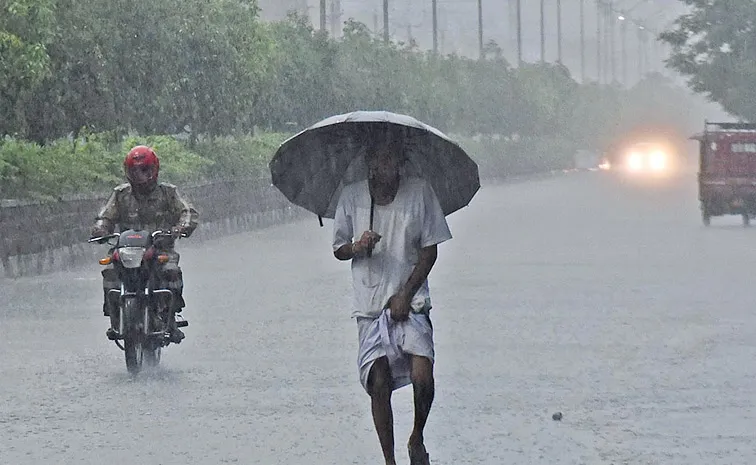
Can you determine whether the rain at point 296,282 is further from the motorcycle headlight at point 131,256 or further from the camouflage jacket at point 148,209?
the camouflage jacket at point 148,209

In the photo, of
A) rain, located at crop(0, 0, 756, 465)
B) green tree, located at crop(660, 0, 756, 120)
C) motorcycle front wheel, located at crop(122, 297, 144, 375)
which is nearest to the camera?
rain, located at crop(0, 0, 756, 465)

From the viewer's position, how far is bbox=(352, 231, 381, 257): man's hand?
26.8 ft

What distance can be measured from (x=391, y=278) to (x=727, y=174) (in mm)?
30539

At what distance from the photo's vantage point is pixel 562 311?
1809cm

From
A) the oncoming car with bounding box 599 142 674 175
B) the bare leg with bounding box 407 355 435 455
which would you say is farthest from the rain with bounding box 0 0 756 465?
the oncoming car with bounding box 599 142 674 175

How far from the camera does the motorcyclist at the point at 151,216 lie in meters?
13.2

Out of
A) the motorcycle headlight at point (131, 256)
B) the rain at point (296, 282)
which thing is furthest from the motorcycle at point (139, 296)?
the rain at point (296, 282)

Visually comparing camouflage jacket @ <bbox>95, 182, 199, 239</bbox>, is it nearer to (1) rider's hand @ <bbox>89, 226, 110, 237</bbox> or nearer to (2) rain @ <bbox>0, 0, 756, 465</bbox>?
(1) rider's hand @ <bbox>89, 226, 110, 237</bbox>

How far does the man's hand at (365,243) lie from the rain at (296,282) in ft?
1.58

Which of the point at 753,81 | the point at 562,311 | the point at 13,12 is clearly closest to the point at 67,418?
the point at 562,311

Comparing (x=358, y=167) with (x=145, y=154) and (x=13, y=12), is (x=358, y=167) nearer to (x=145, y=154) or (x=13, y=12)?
(x=145, y=154)

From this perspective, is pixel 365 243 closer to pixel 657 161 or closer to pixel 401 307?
pixel 401 307

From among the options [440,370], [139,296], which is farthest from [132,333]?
[440,370]

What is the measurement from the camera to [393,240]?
8344 mm
